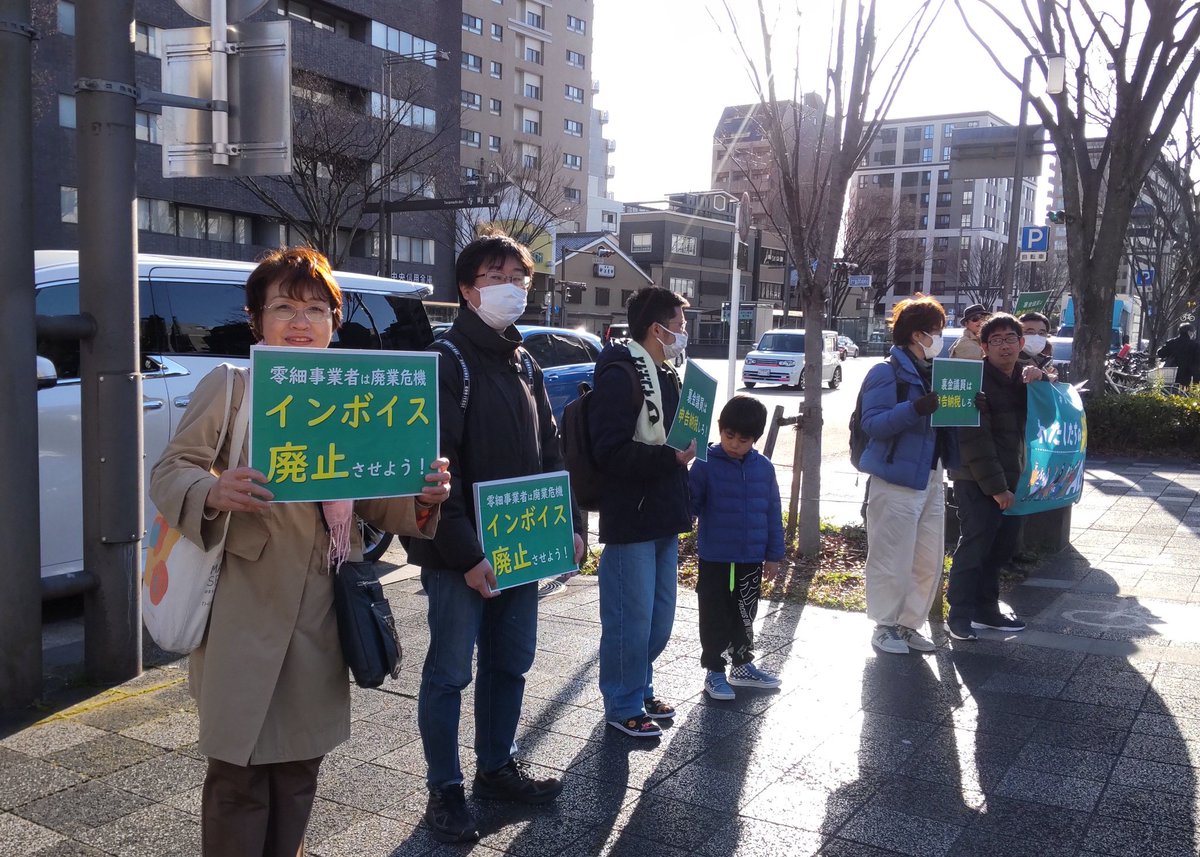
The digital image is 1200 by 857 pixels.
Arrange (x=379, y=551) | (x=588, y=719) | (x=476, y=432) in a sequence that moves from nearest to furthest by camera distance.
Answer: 1. (x=476, y=432)
2. (x=588, y=719)
3. (x=379, y=551)

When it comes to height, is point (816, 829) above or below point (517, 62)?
below

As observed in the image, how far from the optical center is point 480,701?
3.45 m

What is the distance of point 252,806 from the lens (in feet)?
7.90

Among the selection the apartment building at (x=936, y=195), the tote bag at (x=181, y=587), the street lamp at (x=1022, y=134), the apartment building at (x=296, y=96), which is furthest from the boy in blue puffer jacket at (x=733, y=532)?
the apartment building at (x=936, y=195)

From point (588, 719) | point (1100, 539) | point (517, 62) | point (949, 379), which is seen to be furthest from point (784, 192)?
point (517, 62)

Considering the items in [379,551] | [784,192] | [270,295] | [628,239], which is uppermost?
[628,239]

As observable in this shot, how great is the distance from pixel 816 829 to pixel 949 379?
8.60 feet

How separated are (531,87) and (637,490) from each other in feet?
226

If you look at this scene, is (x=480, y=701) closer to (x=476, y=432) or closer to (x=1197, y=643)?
(x=476, y=432)

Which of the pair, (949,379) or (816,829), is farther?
(949,379)

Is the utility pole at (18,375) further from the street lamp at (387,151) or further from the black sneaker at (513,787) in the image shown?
the street lamp at (387,151)

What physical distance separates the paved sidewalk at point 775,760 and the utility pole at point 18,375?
0.33 m

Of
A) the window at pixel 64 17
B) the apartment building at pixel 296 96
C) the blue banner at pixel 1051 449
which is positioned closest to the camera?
the blue banner at pixel 1051 449

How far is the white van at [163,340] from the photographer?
5.46 meters
